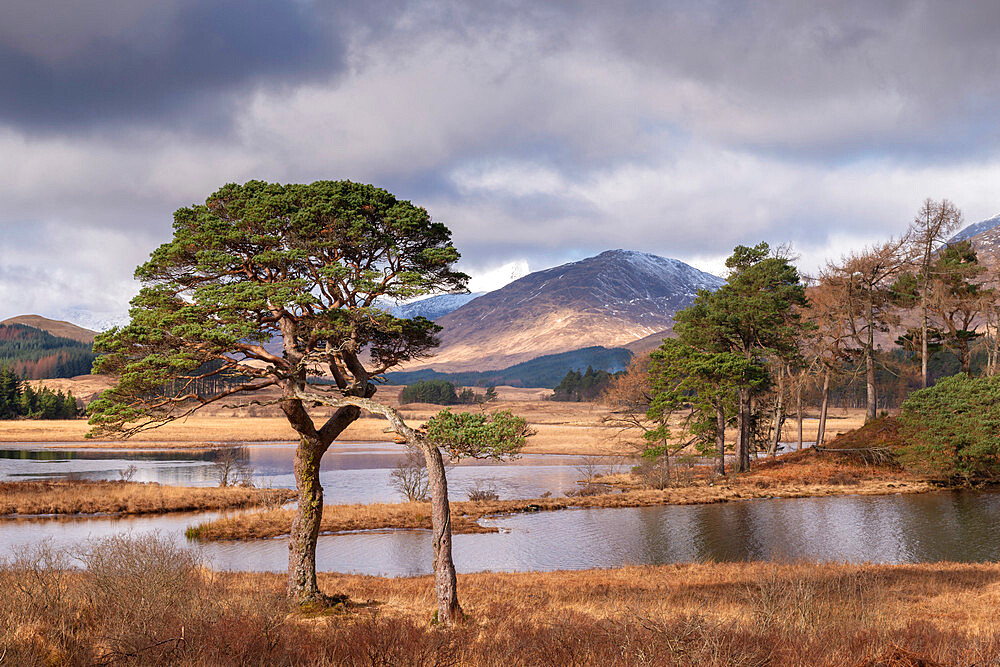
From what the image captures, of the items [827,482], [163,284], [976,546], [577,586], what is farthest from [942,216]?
[163,284]

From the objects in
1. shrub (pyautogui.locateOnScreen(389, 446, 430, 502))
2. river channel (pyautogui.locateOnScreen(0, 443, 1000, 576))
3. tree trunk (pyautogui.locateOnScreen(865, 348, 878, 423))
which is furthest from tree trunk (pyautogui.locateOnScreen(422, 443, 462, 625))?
tree trunk (pyautogui.locateOnScreen(865, 348, 878, 423))

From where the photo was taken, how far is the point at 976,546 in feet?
104

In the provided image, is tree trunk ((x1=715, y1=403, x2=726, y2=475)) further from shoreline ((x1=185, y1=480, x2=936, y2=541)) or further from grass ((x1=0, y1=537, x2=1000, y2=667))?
grass ((x1=0, y1=537, x2=1000, y2=667))

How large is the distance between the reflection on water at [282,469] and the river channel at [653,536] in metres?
4.02

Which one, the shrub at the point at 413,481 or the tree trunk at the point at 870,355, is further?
the tree trunk at the point at 870,355

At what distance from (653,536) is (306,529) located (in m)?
25.0

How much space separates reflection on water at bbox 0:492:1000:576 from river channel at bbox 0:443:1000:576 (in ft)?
0.19

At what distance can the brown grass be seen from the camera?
4350 centimetres

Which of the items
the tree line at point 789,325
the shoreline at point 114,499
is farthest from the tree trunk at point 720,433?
the shoreline at point 114,499

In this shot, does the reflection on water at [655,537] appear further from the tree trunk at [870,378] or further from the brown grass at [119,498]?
the tree trunk at [870,378]

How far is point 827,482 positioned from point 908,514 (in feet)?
39.3

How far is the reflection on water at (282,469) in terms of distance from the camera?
56.7 m

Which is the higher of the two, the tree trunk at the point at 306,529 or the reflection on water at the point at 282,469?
the tree trunk at the point at 306,529

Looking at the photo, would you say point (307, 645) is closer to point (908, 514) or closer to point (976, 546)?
point (976, 546)
